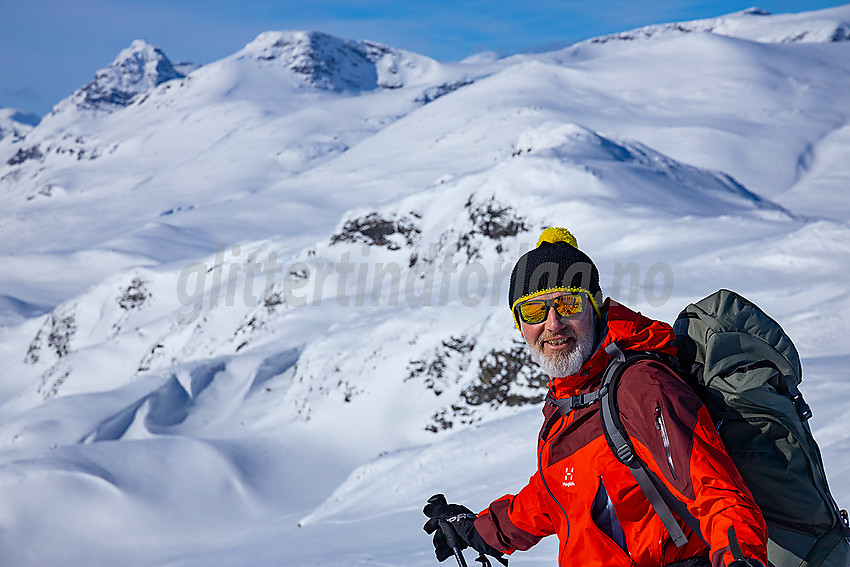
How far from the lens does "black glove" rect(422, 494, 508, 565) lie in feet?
9.39

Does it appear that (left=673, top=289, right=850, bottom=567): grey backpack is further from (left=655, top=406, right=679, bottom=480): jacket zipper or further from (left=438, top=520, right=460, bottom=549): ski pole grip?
(left=438, top=520, right=460, bottom=549): ski pole grip

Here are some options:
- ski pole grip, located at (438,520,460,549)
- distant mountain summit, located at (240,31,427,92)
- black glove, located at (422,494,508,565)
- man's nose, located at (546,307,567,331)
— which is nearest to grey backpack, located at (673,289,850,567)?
man's nose, located at (546,307,567,331)

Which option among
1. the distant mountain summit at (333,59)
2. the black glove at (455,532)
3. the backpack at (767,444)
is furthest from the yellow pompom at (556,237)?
the distant mountain summit at (333,59)

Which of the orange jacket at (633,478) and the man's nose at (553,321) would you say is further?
the man's nose at (553,321)

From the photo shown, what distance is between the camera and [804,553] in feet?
5.99

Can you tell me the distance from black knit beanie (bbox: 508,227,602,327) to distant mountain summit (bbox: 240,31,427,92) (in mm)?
150645

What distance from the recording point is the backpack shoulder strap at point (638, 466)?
1.85m

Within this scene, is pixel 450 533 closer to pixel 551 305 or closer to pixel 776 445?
pixel 551 305

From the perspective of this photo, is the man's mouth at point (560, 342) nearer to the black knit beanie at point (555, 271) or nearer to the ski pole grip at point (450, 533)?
the black knit beanie at point (555, 271)

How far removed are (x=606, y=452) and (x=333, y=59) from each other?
6902 inches

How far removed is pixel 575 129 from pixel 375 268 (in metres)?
9.99

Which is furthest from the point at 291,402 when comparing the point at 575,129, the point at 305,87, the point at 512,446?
the point at 305,87

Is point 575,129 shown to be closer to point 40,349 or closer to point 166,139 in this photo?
point 40,349

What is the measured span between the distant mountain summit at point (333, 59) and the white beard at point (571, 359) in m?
151
